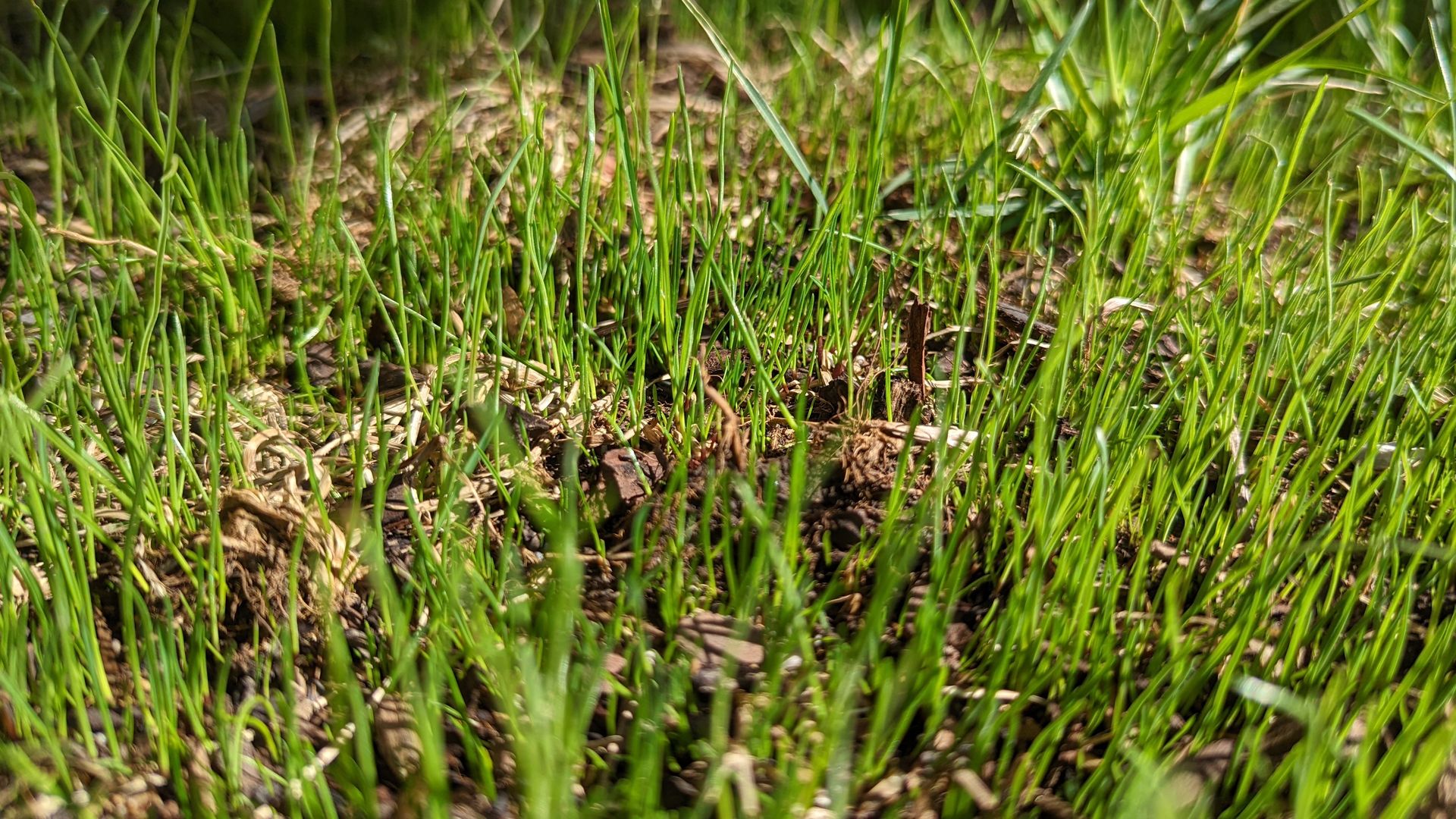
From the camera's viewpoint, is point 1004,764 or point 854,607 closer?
point 1004,764

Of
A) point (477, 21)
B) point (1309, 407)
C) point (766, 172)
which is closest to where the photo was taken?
point (1309, 407)

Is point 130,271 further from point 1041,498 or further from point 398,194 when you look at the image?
point 1041,498

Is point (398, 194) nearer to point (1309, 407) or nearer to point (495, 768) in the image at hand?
point (495, 768)

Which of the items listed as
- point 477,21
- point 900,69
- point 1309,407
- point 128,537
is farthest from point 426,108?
point 1309,407

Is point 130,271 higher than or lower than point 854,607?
higher

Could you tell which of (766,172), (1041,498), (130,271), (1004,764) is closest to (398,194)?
(130,271)

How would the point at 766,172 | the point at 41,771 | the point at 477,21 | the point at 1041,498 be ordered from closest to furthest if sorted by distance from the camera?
the point at 41,771 → the point at 1041,498 → the point at 766,172 → the point at 477,21

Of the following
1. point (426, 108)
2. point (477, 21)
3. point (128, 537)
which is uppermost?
point (477, 21)
